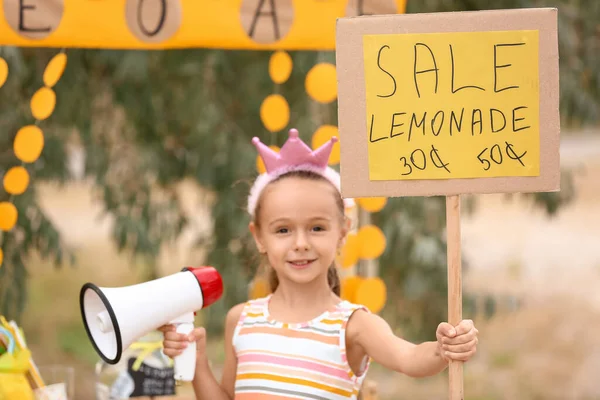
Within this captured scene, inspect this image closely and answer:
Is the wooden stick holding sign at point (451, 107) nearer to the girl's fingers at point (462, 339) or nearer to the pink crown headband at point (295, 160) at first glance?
the girl's fingers at point (462, 339)

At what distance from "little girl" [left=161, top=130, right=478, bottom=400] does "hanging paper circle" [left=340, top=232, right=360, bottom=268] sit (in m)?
0.44

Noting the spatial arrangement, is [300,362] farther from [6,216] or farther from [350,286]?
[6,216]

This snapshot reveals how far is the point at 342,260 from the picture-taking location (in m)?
2.47

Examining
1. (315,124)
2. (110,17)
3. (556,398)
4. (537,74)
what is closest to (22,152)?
(110,17)

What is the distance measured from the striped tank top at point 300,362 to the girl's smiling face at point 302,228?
116mm

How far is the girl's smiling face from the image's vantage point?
6.19ft

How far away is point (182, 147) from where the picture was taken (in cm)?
410

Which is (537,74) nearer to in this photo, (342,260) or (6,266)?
(342,260)

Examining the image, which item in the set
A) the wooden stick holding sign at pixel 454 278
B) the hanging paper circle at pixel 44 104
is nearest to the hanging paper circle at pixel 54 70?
the hanging paper circle at pixel 44 104

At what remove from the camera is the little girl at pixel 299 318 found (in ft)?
6.15

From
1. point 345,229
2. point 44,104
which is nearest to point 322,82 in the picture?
point 345,229

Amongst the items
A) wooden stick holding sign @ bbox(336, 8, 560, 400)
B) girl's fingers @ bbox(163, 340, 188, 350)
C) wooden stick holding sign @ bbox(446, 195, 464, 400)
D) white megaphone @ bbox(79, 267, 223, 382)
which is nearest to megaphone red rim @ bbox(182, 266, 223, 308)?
white megaphone @ bbox(79, 267, 223, 382)

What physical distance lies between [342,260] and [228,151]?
1.48 m

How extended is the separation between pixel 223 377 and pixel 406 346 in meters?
0.55
